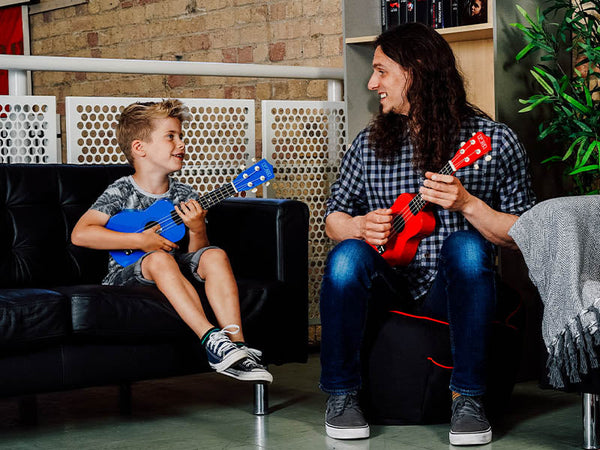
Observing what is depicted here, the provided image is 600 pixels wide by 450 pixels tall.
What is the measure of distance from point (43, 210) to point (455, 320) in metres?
1.36

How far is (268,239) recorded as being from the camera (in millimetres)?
2848

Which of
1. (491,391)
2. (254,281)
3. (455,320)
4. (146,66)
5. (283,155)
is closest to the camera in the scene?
(455,320)

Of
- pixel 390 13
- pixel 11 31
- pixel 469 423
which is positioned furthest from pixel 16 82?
pixel 11 31

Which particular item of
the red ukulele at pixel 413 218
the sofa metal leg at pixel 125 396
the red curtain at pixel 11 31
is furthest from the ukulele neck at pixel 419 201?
the red curtain at pixel 11 31

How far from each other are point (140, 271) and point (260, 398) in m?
0.49

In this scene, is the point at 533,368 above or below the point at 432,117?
below

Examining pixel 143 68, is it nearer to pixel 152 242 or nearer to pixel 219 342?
pixel 152 242

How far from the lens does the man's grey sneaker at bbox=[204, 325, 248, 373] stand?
8.14ft

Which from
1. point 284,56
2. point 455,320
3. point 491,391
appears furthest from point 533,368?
point 284,56

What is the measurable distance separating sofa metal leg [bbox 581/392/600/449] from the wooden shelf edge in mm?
1373

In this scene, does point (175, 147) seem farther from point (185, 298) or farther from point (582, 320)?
point (582, 320)

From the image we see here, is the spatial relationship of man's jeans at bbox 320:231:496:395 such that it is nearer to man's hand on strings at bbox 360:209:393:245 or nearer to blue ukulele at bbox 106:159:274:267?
man's hand on strings at bbox 360:209:393:245

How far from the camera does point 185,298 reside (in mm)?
2553

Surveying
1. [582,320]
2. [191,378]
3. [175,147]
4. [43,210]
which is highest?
[175,147]
